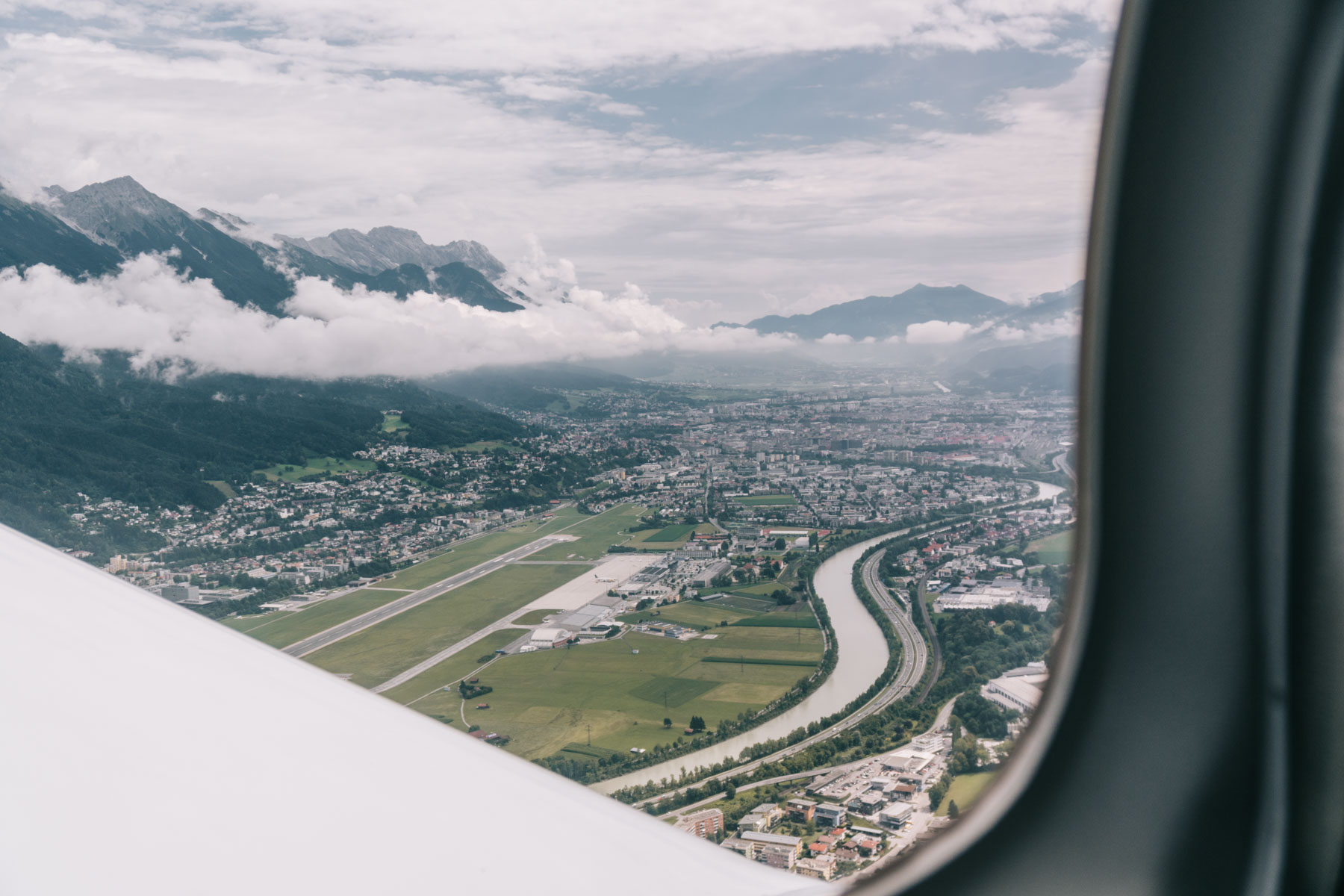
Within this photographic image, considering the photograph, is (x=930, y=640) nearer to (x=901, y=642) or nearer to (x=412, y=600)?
(x=901, y=642)

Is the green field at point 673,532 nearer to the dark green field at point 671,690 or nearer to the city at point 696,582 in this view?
the city at point 696,582

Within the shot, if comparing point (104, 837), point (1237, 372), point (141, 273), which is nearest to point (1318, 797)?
point (1237, 372)

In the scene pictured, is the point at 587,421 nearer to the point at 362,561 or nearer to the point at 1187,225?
the point at 362,561

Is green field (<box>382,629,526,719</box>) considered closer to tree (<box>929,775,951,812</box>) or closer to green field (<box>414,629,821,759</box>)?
green field (<box>414,629,821,759</box>)

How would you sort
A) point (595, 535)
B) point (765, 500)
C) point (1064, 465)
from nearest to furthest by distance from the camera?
1. point (1064, 465)
2. point (765, 500)
3. point (595, 535)

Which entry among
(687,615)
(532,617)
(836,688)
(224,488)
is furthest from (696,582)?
(224,488)
